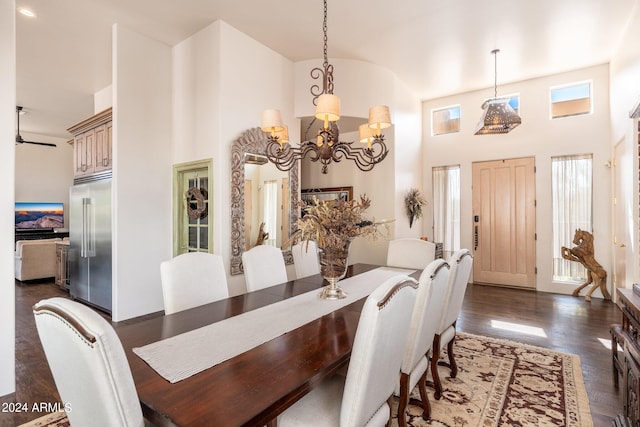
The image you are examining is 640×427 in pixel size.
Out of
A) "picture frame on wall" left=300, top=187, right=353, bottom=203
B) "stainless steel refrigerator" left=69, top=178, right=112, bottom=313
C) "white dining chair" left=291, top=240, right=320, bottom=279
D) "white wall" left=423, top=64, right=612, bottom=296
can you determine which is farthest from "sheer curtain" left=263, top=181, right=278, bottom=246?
"white wall" left=423, top=64, right=612, bottom=296

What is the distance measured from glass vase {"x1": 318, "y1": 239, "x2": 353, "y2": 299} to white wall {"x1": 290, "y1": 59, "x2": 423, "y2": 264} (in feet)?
9.62

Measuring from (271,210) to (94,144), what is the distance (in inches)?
108

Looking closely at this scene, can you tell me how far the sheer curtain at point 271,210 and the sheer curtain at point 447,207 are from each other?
352 centimetres

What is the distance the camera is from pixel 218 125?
12.0 feet

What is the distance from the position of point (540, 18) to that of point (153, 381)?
4.88 metres

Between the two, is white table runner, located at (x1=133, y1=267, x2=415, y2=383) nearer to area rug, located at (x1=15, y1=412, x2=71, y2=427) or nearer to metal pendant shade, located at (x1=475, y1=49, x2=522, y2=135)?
area rug, located at (x1=15, y1=412, x2=71, y2=427)

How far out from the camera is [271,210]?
4336mm

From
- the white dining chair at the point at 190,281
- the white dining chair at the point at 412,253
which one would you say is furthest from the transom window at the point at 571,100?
the white dining chair at the point at 190,281

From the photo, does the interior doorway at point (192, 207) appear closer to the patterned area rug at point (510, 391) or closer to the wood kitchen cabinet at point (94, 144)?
the wood kitchen cabinet at point (94, 144)

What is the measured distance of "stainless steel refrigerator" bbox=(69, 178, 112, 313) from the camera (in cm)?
408

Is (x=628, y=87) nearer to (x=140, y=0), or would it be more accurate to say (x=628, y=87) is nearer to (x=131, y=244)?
(x=140, y=0)

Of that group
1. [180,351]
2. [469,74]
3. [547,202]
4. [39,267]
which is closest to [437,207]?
[547,202]

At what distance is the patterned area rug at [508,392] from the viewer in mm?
2055

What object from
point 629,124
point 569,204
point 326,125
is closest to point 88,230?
point 326,125
